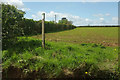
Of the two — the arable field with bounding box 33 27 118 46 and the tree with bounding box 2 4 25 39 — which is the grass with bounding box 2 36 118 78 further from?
the arable field with bounding box 33 27 118 46

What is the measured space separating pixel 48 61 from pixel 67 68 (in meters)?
0.70

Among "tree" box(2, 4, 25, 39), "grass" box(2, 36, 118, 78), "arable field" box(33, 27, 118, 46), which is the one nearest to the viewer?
"grass" box(2, 36, 118, 78)

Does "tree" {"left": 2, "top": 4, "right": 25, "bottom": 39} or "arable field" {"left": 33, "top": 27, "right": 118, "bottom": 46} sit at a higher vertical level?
"tree" {"left": 2, "top": 4, "right": 25, "bottom": 39}

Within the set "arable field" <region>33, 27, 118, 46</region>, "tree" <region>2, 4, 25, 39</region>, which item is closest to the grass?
"tree" <region>2, 4, 25, 39</region>

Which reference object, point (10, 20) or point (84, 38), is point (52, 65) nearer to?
point (10, 20)

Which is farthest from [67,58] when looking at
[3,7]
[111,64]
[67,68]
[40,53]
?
[3,7]

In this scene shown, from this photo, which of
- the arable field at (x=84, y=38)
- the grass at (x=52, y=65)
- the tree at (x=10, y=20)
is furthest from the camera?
the arable field at (x=84, y=38)

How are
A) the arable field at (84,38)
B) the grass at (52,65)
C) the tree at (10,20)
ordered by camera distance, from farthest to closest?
the arable field at (84,38) → the tree at (10,20) → the grass at (52,65)

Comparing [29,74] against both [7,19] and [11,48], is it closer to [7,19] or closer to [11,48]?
[11,48]

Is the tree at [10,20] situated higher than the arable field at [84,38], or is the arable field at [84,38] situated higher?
the tree at [10,20]

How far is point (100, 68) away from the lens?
154 inches

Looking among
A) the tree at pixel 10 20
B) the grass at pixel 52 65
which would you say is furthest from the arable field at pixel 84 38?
the grass at pixel 52 65

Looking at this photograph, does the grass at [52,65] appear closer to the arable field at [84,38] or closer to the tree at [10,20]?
the tree at [10,20]

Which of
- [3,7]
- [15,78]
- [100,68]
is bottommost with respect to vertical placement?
[15,78]
